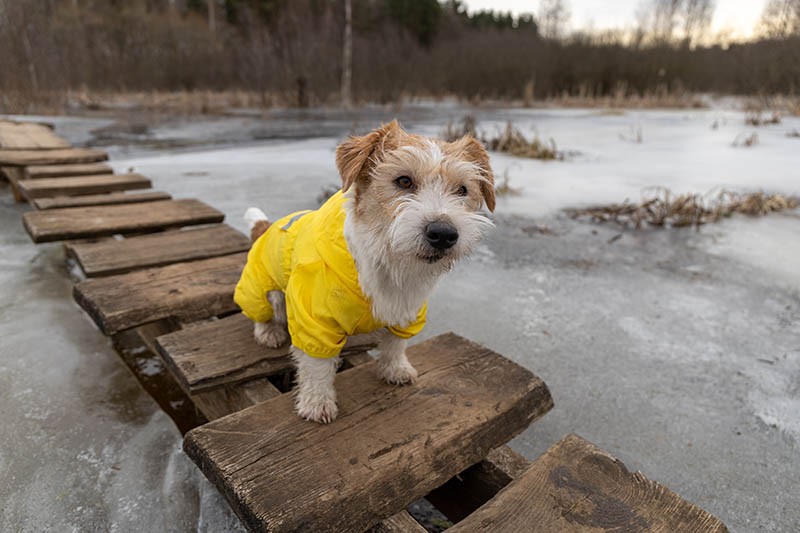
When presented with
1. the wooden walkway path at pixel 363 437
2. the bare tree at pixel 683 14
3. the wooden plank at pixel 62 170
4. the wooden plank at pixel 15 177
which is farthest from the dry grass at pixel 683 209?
the bare tree at pixel 683 14

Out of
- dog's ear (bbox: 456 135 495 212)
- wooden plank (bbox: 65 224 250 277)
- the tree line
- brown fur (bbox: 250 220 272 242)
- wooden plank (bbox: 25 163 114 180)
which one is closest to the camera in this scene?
dog's ear (bbox: 456 135 495 212)

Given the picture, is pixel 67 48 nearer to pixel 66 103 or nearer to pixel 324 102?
pixel 66 103

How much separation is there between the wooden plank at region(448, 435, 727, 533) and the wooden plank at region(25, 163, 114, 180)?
5.58 m

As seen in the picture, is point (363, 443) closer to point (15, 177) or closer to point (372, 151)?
point (372, 151)

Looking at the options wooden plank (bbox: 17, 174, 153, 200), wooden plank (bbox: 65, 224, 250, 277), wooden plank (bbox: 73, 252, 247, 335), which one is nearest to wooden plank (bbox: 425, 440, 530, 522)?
wooden plank (bbox: 73, 252, 247, 335)

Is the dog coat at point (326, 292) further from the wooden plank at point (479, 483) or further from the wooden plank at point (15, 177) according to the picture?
the wooden plank at point (15, 177)

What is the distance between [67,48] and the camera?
18203 millimetres

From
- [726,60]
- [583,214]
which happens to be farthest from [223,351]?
[726,60]

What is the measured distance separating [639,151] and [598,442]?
7.01 meters

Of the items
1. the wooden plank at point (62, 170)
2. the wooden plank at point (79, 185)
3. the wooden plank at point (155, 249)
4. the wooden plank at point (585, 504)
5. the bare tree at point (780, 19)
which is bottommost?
the wooden plank at point (585, 504)

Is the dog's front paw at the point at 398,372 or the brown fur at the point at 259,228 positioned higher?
the brown fur at the point at 259,228

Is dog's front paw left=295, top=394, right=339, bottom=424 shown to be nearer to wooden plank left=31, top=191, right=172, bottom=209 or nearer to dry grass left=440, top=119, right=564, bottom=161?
wooden plank left=31, top=191, right=172, bottom=209

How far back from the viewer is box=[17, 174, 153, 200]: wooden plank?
15.2 feet

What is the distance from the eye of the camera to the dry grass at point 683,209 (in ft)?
14.9
